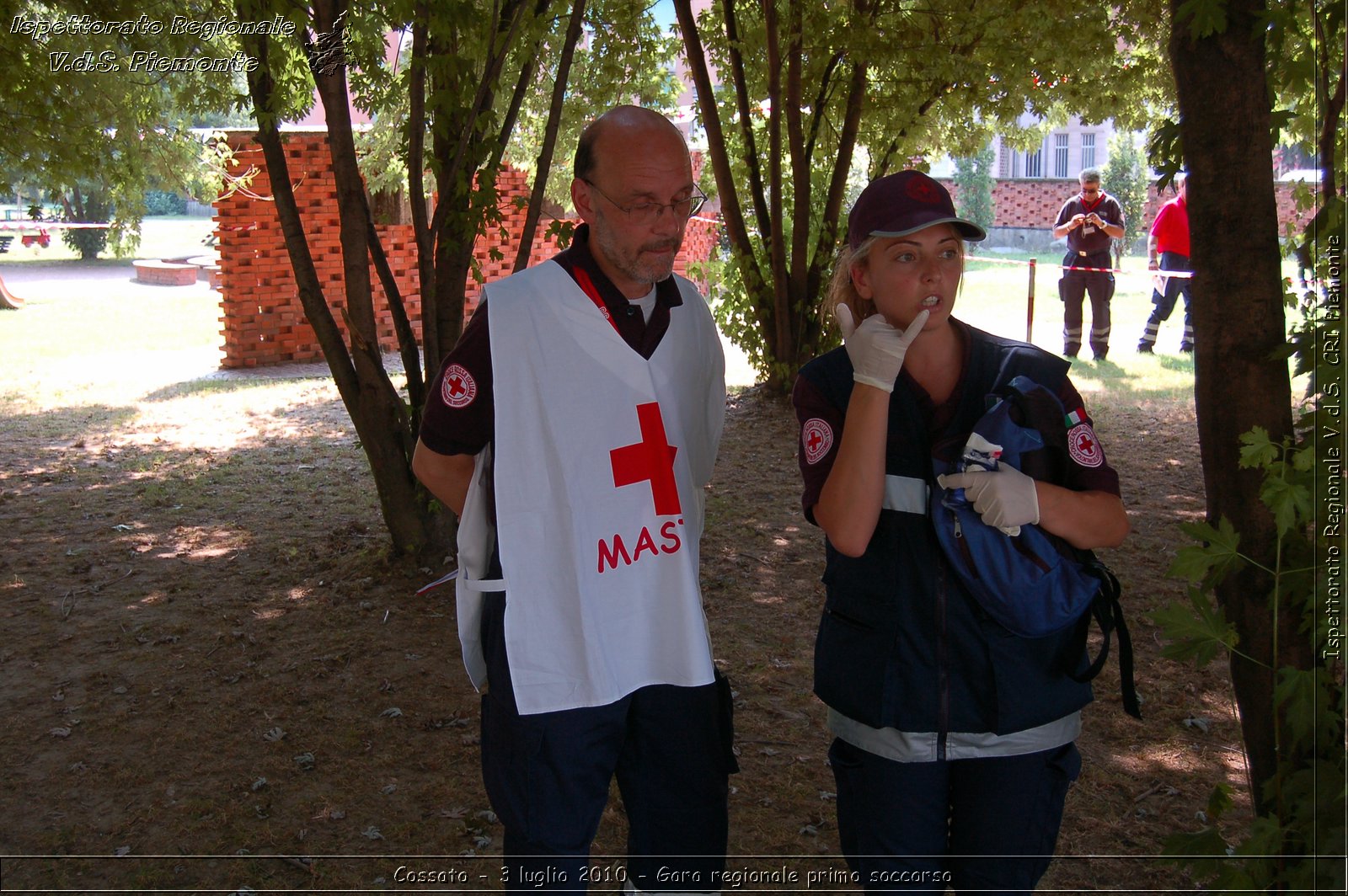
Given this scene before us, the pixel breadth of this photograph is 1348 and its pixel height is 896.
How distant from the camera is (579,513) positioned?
2209mm

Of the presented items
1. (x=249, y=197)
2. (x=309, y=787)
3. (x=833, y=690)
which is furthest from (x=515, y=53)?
(x=249, y=197)

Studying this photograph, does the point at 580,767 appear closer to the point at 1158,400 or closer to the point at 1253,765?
the point at 1253,765

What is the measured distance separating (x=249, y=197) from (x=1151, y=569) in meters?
9.65

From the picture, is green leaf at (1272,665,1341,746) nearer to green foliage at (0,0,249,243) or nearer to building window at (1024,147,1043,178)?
green foliage at (0,0,249,243)

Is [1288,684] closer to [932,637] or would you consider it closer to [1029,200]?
[932,637]

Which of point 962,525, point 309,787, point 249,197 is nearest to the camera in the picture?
point 962,525

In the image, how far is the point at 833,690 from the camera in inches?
82.0

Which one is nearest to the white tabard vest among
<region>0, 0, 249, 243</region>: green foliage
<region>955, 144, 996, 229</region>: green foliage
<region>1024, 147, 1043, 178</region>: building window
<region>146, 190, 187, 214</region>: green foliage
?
<region>0, 0, 249, 243</region>: green foliage

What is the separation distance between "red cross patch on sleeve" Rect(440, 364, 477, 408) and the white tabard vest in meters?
0.09

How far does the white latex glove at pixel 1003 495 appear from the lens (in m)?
1.86

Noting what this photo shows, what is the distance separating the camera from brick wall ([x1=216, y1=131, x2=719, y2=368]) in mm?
11555

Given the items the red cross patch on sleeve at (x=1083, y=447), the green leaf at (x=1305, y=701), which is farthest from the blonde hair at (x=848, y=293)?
the green leaf at (x=1305, y=701)

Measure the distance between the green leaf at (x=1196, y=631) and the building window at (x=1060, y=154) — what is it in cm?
3731

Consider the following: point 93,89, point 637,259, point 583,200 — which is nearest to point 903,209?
point 637,259
